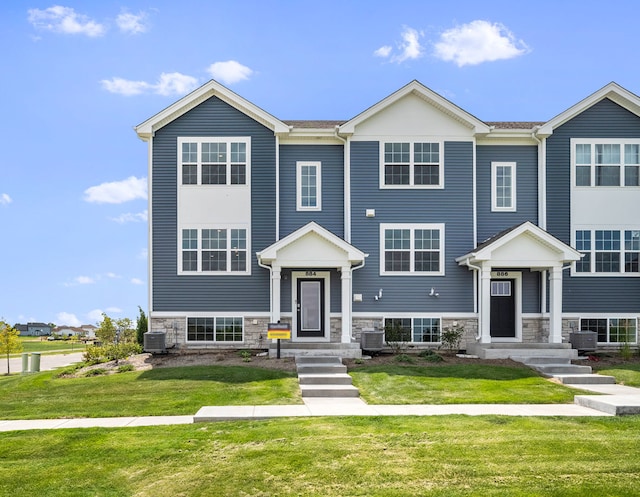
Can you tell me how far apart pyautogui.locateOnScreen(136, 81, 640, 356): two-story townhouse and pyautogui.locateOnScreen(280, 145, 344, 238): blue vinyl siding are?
0.05m

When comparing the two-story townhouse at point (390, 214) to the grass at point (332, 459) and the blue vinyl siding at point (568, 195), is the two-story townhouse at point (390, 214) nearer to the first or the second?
the blue vinyl siding at point (568, 195)

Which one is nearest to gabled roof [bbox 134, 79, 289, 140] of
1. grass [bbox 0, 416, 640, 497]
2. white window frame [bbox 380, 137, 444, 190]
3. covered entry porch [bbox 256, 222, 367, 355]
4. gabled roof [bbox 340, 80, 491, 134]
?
gabled roof [bbox 340, 80, 491, 134]

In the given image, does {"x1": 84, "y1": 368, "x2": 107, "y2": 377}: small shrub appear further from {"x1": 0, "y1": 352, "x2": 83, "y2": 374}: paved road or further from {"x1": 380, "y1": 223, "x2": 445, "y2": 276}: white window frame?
{"x1": 0, "y1": 352, "x2": 83, "y2": 374}: paved road

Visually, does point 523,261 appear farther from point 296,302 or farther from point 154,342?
point 154,342

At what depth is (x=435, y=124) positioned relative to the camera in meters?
18.5

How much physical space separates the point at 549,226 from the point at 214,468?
50.1 ft

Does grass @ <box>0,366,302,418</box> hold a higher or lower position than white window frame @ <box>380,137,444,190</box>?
lower

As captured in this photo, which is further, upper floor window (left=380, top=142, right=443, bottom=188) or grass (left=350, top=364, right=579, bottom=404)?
upper floor window (left=380, top=142, right=443, bottom=188)

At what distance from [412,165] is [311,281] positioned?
16.3ft

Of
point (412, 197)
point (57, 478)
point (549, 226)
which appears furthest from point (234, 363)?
point (549, 226)

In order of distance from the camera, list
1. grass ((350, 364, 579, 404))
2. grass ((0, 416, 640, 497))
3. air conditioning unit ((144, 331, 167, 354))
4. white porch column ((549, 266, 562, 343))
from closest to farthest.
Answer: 1. grass ((0, 416, 640, 497))
2. grass ((350, 364, 579, 404))
3. air conditioning unit ((144, 331, 167, 354))
4. white porch column ((549, 266, 562, 343))

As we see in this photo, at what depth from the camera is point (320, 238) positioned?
17125mm

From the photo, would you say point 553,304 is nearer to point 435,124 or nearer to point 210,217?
point 435,124

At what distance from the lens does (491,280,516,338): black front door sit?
61.2 feet
